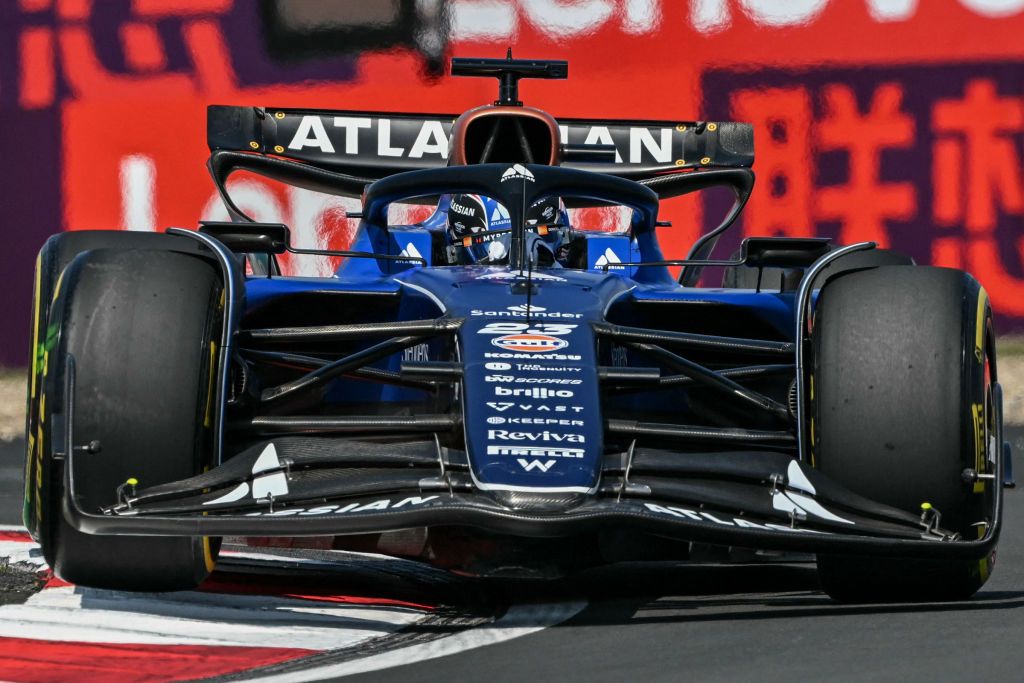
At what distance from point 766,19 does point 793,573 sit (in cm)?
591

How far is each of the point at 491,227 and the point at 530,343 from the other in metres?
1.93

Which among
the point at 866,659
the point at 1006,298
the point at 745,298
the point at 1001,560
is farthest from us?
the point at 1006,298

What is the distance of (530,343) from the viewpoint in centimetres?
471

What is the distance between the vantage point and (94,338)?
458 centimetres

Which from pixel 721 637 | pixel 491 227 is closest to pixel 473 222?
pixel 491 227

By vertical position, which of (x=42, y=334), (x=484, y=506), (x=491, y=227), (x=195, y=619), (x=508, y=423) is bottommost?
(x=195, y=619)

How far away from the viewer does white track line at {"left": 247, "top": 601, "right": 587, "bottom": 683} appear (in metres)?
3.81

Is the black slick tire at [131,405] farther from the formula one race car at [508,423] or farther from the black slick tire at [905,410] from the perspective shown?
the black slick tire at [905,410]

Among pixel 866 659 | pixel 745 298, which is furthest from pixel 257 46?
pixel 866 659

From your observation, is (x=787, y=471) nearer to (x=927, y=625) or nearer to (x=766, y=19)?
(x=927, y=625)

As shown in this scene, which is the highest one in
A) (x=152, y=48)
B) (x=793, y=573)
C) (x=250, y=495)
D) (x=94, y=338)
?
(x=152, y=48)

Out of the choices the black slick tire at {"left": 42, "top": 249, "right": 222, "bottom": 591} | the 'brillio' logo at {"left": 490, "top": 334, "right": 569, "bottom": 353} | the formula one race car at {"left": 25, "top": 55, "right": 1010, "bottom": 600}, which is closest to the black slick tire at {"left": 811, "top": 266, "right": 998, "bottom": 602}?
the formula one race car at {"left": 25, "top": 55, "right": 1010, "bottom": 600}

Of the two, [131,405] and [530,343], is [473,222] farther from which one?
[131,405]

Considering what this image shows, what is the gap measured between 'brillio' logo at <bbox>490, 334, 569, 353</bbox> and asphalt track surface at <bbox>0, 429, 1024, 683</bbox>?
0.72 m
